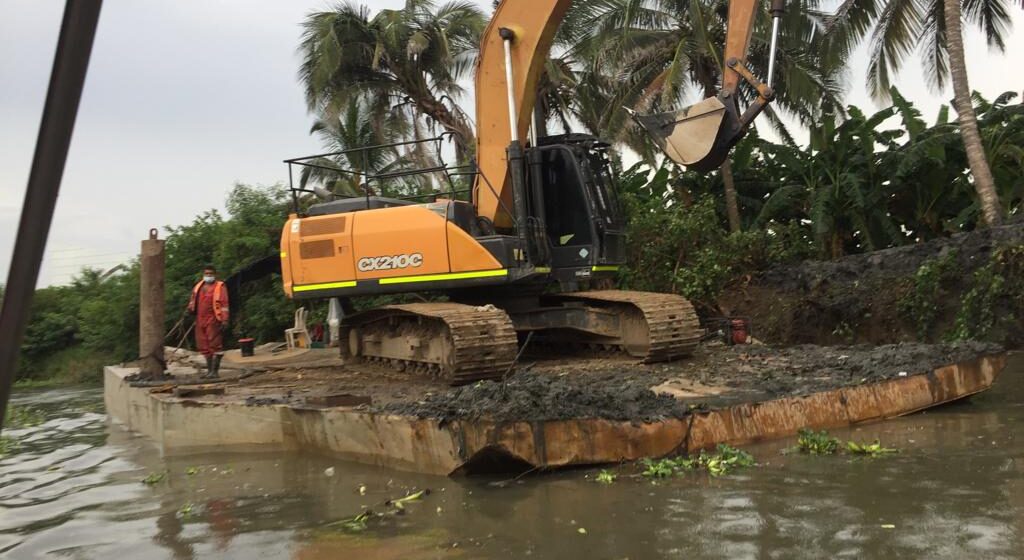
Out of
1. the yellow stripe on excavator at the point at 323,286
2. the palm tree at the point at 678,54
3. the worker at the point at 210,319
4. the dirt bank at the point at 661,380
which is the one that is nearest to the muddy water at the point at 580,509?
the dirt bank at the point at 661,380

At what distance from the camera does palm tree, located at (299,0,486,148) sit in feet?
84.2

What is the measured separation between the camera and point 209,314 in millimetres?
11039

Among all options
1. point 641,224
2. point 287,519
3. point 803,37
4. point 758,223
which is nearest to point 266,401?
point 287,519

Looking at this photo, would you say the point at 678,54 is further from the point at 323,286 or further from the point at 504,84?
the point at 323,286

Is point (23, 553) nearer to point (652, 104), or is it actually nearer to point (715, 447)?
point (715, 447)

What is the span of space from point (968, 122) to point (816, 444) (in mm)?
11356

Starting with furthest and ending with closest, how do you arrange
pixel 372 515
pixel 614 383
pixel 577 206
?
1. pixel 577 206
2. pixel 614 383
3. pixel 372 515

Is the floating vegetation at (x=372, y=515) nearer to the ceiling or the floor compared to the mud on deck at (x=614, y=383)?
nearer to the floor

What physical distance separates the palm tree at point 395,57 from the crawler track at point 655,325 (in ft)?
53.2

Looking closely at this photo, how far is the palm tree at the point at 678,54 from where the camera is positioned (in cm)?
2041

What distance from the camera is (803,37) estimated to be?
21.6 meters

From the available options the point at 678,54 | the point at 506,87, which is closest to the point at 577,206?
the point at 506,87

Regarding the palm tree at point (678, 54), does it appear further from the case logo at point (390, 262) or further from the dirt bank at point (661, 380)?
the case logo at point (390, 262)

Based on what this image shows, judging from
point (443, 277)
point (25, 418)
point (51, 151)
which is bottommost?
point (25, 418)
